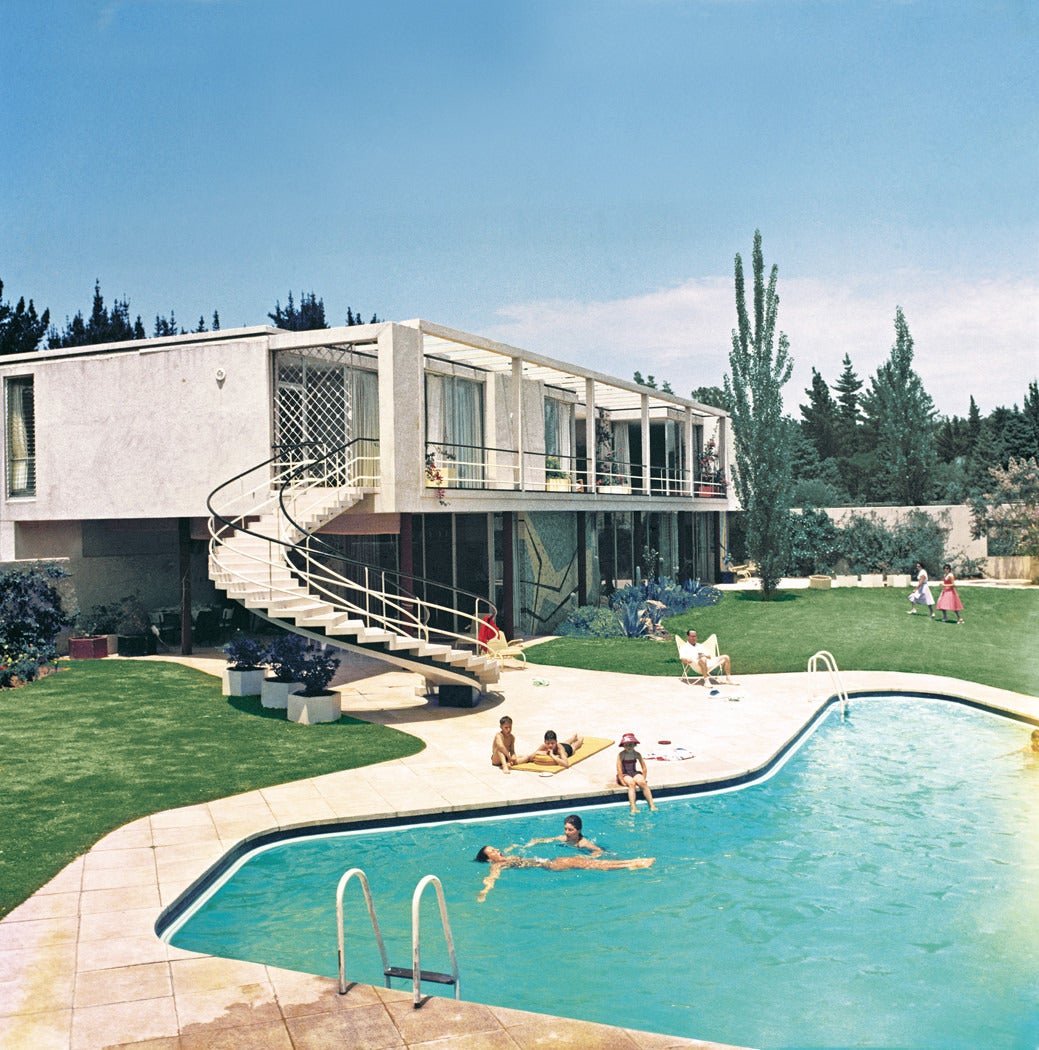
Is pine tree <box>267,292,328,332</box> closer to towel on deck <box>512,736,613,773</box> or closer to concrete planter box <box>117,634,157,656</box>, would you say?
concrete planter box <box>117,634,157,656</box>

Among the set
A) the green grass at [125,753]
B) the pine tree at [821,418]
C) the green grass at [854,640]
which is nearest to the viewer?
the green grass at [125,753]

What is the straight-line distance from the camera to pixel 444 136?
2242cm

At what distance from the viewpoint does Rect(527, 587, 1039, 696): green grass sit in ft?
70.0

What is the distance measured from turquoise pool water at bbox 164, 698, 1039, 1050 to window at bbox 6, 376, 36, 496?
58.1ft

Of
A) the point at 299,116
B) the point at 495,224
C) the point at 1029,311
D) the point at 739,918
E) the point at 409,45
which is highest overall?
the point at 495,224

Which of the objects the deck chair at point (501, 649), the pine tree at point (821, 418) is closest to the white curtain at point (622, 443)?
the deck chair at point (501, 649)

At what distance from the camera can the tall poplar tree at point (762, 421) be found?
33.8 meters

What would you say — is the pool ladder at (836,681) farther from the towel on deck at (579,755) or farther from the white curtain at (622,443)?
the white curtain at (622,443)

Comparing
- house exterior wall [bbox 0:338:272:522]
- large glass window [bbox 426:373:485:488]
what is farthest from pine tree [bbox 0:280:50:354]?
large glass window [bbox 426:373:485:488]

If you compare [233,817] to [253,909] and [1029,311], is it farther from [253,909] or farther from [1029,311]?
[1029,311]

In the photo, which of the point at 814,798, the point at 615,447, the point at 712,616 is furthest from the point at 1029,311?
the point at 615,447

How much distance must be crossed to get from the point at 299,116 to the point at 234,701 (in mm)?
11923

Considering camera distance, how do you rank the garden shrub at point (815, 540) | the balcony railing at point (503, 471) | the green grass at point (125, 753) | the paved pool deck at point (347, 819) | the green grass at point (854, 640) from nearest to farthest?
1. the paved pool deck at point (347, 819)
2. the green grass at point (125, 753)
3. the green grass at point (854, 640)
4. the balcony railing at point (503, 471)
5. the garden shrub at point (815, 540)

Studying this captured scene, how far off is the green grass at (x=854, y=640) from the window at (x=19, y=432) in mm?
13262
